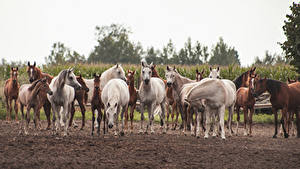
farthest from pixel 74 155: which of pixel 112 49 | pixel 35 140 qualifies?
pixel 112 49

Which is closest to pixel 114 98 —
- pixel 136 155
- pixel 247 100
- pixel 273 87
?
pixel 136 155

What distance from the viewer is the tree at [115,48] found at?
68500mm

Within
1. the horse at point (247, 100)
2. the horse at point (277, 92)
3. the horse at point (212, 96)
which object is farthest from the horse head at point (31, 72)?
the horse at point (277, 92)

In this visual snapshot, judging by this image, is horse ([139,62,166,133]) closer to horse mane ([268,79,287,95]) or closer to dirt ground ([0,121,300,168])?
dirt ground ([0,121,300,168])

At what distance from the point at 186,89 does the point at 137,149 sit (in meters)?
4.81

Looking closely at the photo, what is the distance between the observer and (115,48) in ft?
224

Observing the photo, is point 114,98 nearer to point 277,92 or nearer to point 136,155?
point 136,155

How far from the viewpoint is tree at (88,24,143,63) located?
2697 inches

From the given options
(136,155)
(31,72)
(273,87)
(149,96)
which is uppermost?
(31,72)

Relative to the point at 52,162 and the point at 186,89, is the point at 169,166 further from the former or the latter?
the point at 186,89

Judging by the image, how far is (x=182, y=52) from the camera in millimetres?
64188

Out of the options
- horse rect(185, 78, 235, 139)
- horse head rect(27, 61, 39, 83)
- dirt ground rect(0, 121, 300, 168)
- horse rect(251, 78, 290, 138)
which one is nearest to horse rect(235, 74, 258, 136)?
horse rect(251, 78, 290, 138)

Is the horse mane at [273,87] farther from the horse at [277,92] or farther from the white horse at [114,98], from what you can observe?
the white horse at [114,98]

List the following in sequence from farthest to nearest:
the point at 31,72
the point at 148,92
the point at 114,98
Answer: the point at 31,72 → the point at 148,92 → the point at 114,98
